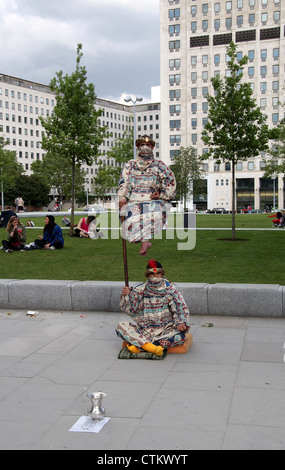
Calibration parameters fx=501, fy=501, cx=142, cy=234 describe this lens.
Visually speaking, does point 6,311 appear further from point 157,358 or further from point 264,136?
point 264,136

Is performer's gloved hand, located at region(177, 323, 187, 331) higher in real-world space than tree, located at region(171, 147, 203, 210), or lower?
lower

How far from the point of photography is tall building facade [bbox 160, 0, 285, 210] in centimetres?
8594

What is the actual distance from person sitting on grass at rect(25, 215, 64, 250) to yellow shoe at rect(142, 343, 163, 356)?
9627 mm

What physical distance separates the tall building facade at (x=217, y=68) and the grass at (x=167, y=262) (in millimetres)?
73030

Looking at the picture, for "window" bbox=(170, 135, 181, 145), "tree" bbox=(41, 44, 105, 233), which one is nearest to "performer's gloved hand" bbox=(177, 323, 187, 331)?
"tree" bbox=(41, 44, 105, 233)

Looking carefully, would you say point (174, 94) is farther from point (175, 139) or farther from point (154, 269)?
point (154, 269)

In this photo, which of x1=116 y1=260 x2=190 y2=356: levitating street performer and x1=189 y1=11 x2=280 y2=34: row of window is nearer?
x1=116 y1=260 x2=190 y2=356: levitating street performer

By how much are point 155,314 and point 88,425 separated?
2.28 m

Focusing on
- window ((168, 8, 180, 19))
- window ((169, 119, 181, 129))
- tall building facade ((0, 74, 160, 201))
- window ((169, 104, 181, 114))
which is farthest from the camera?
tall building facade ((0, 74, 160, 201))

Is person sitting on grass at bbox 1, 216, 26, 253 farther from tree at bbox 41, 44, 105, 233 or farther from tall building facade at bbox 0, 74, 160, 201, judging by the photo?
tall building facade at bbox 0, 74, 160, 201

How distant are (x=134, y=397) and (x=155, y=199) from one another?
10.5 ft

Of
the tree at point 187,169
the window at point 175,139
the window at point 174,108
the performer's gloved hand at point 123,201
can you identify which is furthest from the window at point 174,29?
the performer's gloved hand at point 123,201

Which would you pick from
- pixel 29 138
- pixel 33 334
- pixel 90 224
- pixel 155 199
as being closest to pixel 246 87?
pixel 90 224

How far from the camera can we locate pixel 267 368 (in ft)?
17.5
